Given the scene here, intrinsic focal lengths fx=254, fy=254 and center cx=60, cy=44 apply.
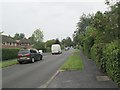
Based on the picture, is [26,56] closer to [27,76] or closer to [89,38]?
[89,38]

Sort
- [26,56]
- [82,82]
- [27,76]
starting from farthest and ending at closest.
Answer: [26,56] → [27,76] → [82,82]

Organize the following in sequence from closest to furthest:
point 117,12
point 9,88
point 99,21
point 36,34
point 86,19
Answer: point 9,88 < point 117,12 < point 99,21 < point 86,19 < point 36,34

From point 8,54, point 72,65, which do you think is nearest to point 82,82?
point 72,65

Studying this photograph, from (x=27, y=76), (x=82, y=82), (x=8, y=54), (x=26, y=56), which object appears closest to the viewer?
(x=82, y=82)

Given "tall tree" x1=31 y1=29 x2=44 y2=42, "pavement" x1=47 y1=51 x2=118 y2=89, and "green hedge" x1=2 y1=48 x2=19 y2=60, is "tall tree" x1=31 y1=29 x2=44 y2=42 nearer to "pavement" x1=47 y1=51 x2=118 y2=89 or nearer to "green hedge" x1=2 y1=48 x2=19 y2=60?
"green hedge" x1=2 y1=48 x2=19 y2=60

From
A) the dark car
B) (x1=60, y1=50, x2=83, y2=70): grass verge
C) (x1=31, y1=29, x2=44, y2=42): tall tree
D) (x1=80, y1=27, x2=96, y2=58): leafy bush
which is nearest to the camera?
(x1=60, y1=50, x2=83, y2=70): grass verge

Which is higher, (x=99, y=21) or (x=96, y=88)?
(x=99, y=21)

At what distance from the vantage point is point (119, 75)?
10.3m

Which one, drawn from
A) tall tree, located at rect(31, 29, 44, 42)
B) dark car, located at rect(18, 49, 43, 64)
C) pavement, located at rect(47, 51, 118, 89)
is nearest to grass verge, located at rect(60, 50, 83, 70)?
pavement, located at rect(47, 51, 118, 89)

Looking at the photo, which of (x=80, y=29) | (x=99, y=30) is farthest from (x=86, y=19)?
(x=99, y=30)

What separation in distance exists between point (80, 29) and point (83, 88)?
202 ft

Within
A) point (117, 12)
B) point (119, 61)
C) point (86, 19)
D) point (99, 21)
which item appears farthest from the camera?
point (86, 19)

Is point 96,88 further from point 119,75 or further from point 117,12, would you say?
point 117,12

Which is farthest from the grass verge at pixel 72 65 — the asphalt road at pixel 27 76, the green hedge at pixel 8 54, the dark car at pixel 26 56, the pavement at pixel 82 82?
the green hedge at pixel 8 54
